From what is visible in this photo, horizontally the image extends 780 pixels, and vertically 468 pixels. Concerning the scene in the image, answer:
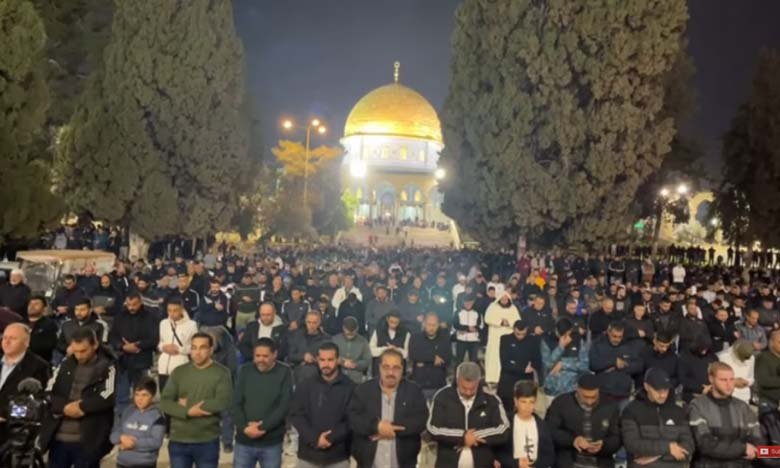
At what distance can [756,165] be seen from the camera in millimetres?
24281

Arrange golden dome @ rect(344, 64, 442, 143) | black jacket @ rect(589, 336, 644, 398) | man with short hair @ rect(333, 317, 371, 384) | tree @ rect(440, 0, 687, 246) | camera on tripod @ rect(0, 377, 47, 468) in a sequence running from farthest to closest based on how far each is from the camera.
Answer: golden dome @ rect(344, 64, 442, 143) → tree @ rect(440, 0, 687, 246) → man with short hair @ rect(333, 317, 371, 384) → black jacket @ rect(589, 336, 644, 398) → camera on tripod @ rect(0, 377, 47, 468)

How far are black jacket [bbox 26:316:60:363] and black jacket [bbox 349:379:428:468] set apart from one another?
379 centimetres

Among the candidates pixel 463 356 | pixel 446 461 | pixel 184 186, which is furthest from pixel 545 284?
pixel 184 186

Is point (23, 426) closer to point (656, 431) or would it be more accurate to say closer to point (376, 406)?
point (376, 406)

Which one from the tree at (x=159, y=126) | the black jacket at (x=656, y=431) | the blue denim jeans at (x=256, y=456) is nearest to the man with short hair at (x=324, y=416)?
the blue denim jeans at (x=256, y=456)

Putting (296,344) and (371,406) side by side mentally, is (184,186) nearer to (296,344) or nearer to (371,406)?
(296,344)

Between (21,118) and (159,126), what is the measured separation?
28.2ft

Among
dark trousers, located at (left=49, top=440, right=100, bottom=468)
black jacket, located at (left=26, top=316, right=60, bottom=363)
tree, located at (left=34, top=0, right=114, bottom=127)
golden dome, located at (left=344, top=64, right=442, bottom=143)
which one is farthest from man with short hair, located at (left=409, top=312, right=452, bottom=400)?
golden dome, located at (left=344, top=64, right=442, bottom=143)

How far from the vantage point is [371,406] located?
15.5ft

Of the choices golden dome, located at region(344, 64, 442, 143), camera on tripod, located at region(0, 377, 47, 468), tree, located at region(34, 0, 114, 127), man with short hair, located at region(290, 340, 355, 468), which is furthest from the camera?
golden dome, located at region(344, 64, 442, 143)

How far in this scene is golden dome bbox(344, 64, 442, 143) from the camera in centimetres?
6366

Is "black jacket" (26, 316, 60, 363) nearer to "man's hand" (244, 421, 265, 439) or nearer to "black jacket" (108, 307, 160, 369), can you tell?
"black jacket" (108, 307, 160, 369)

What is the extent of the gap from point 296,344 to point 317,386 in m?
2.27

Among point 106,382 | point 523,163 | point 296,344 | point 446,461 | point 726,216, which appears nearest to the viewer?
point 446,461
